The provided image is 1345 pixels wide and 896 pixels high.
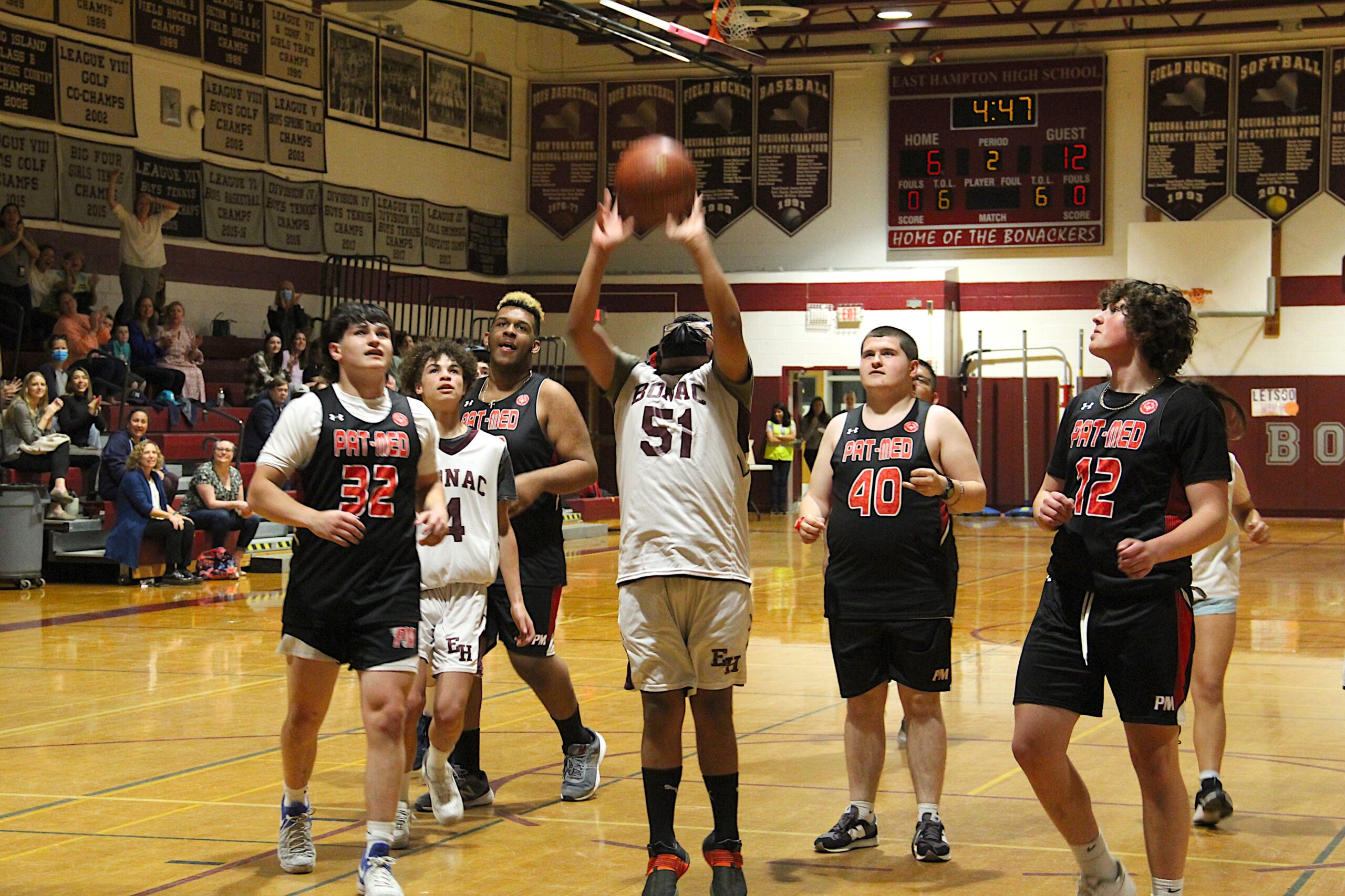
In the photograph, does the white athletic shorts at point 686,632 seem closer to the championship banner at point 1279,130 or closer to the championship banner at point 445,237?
the championship banner at point 445,237

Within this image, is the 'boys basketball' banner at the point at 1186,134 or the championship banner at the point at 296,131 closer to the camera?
the championship banner at the point at 296,131

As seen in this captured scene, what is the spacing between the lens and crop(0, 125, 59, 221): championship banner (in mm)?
16719

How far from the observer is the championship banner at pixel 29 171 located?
16719 millimetres

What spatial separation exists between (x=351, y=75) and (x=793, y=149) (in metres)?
7.16

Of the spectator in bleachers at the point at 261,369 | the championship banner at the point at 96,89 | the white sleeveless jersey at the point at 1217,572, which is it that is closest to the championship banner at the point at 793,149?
the spectator in bleachers at the point at 261,369

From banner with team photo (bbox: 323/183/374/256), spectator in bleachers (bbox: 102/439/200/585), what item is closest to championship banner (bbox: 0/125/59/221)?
banner with team photo (bbox: 323/183/374/256)

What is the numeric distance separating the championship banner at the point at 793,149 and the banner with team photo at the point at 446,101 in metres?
4.74

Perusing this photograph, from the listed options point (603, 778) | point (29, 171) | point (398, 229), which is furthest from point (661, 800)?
point (398, 229)

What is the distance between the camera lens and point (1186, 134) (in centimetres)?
2320

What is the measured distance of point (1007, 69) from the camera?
938 inches

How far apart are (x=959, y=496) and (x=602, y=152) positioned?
21.4 metres

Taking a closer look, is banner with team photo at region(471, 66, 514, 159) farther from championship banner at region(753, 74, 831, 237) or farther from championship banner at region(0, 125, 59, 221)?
championship banner at region(0, 125, 59, 221)

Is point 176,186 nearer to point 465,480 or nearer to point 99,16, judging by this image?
point 99,16

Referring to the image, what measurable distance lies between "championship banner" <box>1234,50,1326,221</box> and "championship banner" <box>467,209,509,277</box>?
11589mm
